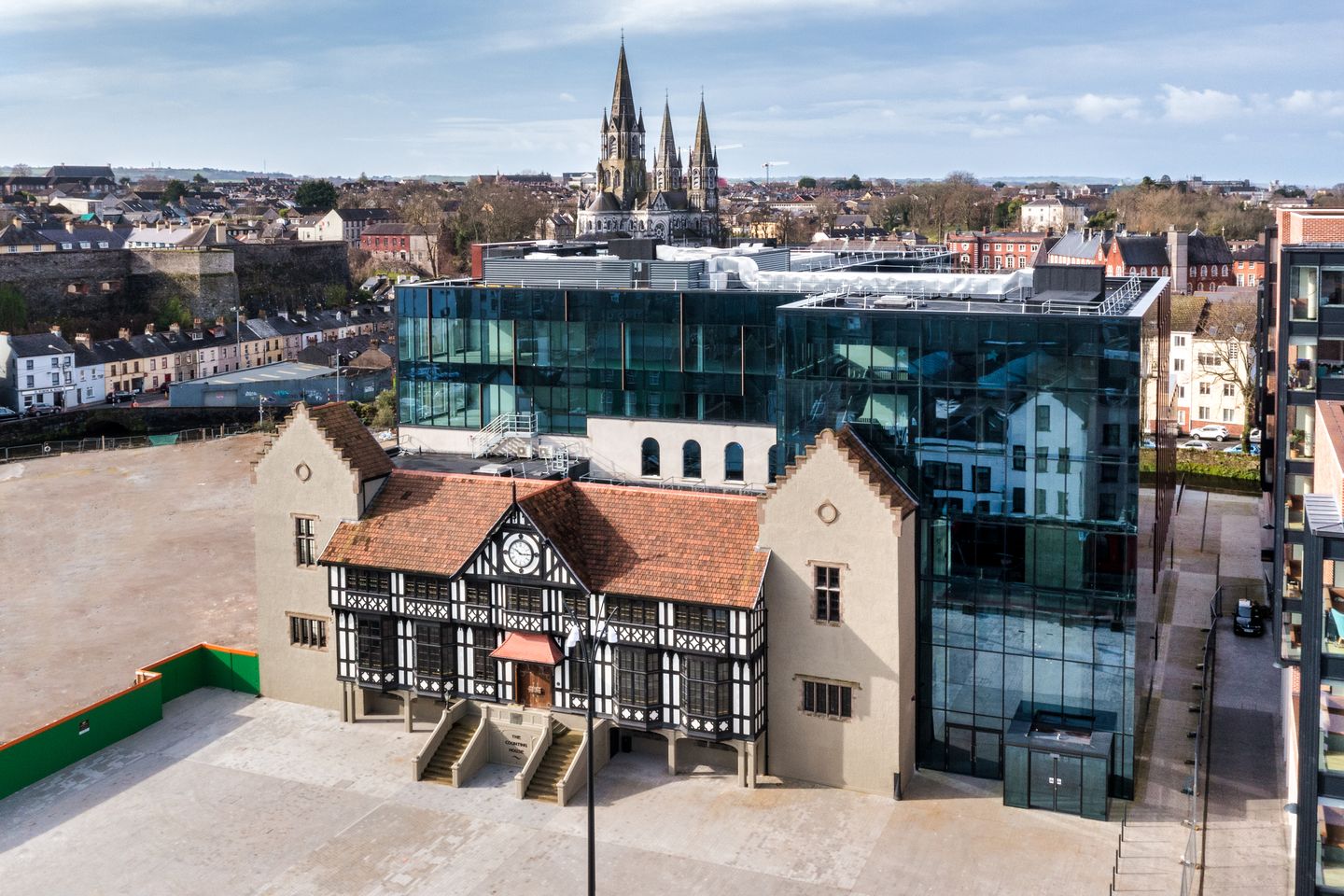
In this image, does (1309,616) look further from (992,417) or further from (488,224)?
(488,224)

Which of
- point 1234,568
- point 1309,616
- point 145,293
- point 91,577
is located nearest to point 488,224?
point 145,293

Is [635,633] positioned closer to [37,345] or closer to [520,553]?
[520,553]

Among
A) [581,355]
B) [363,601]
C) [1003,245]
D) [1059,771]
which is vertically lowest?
[1059,771]

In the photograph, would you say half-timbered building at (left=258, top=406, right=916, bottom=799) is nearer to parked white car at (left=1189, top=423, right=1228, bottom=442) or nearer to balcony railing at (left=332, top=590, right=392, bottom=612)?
balcony railing at (left=332, top=590, right=392, bottom=612)

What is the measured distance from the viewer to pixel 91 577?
4784 cm

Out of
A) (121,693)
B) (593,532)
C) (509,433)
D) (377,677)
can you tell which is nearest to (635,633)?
(593,532)

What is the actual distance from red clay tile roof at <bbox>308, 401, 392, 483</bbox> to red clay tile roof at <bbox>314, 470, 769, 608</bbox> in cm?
58

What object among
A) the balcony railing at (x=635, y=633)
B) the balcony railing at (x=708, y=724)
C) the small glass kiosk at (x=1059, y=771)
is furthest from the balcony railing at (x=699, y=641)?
the small glass kiosk at (x=1059, y=771)

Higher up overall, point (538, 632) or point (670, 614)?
point (670, 614)

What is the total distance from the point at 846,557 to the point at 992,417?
4.26 metres

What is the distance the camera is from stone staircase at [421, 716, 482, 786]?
29.3 metres

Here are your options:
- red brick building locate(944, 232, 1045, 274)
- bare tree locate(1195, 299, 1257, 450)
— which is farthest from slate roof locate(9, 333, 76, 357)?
red brick building locate(944, 232, 1045, 274)

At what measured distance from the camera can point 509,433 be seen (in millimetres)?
38406

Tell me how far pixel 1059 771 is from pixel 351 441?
58.5 ft
